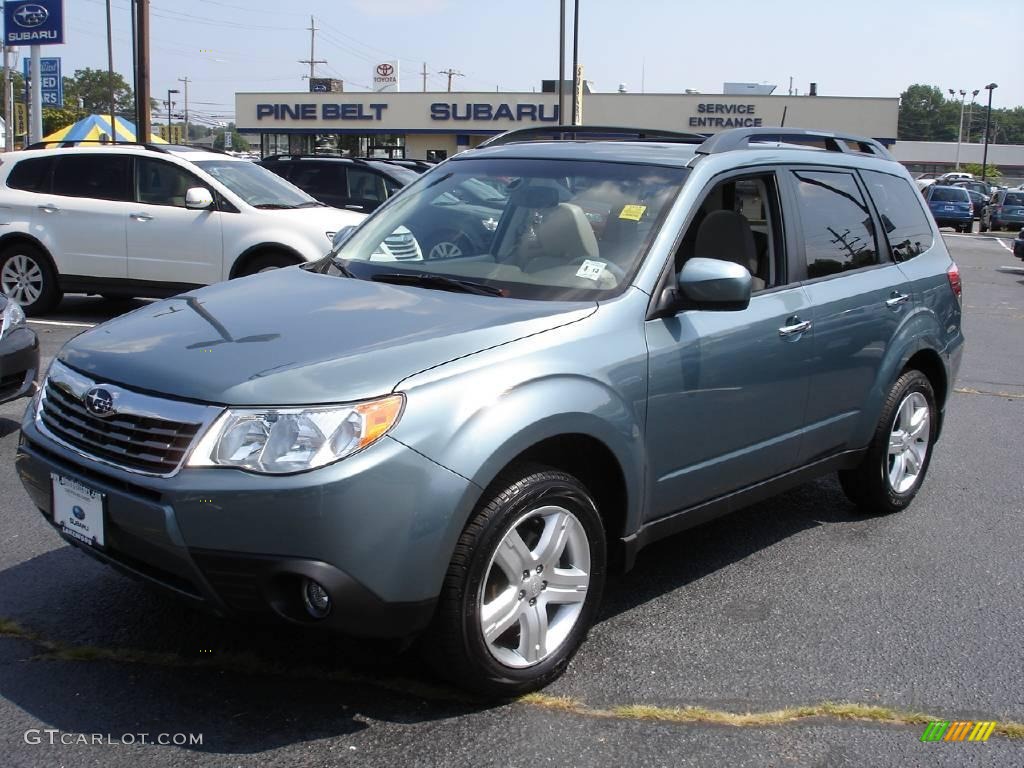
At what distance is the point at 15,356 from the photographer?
6.08 metres

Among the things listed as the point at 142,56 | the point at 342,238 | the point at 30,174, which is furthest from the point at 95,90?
the point at 342,238

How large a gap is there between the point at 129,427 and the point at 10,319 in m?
3.64

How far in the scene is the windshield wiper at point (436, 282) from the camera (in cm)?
393

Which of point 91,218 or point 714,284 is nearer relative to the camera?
point 714,284

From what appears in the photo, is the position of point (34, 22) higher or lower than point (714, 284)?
higher

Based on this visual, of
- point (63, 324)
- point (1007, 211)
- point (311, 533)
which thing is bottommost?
point (63, 324)

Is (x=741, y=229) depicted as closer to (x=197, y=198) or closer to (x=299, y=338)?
(x=299, y=338)

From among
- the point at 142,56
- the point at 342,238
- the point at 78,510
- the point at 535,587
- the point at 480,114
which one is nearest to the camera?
the point at 78,510

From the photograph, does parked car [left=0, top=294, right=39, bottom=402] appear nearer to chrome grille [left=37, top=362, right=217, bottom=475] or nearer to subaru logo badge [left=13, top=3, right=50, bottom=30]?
chrome grille [left=37, top=362, right=217, bottom=475]

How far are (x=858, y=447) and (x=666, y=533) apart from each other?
5.07 feet

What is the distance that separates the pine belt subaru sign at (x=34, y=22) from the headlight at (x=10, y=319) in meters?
23.4

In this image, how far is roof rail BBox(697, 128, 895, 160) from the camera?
4449 mm

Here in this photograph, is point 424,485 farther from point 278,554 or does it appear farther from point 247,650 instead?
point 247,650

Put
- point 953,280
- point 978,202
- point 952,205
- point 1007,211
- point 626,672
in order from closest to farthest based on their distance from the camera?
point 626,672 < point 953,280 < point 952,205 < point 1007,211 < point 978,202
